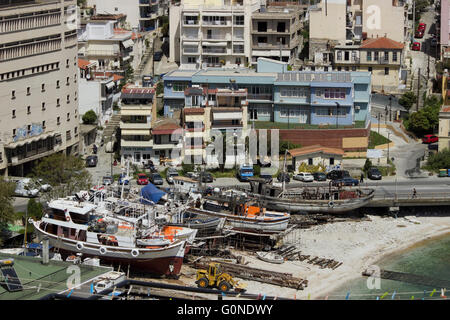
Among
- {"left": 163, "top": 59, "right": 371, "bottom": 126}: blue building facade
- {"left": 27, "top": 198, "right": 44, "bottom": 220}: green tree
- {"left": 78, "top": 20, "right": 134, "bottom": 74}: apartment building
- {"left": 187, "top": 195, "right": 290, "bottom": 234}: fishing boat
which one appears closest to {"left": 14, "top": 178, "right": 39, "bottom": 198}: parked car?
{"left": 27, "top": 198, "right": 44, "bottom": 220}: green tree

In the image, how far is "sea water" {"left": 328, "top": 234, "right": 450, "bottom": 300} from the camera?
35.0 metres

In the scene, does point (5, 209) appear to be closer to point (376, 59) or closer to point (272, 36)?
point (272, 36)

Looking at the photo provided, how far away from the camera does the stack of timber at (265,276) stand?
1421 inches

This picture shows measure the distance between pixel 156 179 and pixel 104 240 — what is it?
12.8m

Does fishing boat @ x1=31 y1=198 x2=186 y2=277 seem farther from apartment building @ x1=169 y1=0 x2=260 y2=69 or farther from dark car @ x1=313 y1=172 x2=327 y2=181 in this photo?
apartment building @ x1=169 y1=0 x2=260 y2=69

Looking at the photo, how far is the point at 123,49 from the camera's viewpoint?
228ft

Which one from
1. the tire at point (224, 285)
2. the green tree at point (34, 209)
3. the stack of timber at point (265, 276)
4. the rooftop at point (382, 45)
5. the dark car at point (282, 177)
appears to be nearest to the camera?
the tire at point (224, 285)

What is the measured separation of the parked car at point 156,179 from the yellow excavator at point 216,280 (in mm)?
14730

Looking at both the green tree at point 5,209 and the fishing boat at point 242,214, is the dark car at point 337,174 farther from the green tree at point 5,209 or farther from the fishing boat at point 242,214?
the green tree at point 5,209

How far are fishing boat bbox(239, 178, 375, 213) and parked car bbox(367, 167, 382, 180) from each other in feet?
15.0

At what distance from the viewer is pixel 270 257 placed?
130ft

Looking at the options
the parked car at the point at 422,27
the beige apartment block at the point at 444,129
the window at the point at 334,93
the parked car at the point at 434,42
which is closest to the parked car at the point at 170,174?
the window at the point at 334,93
